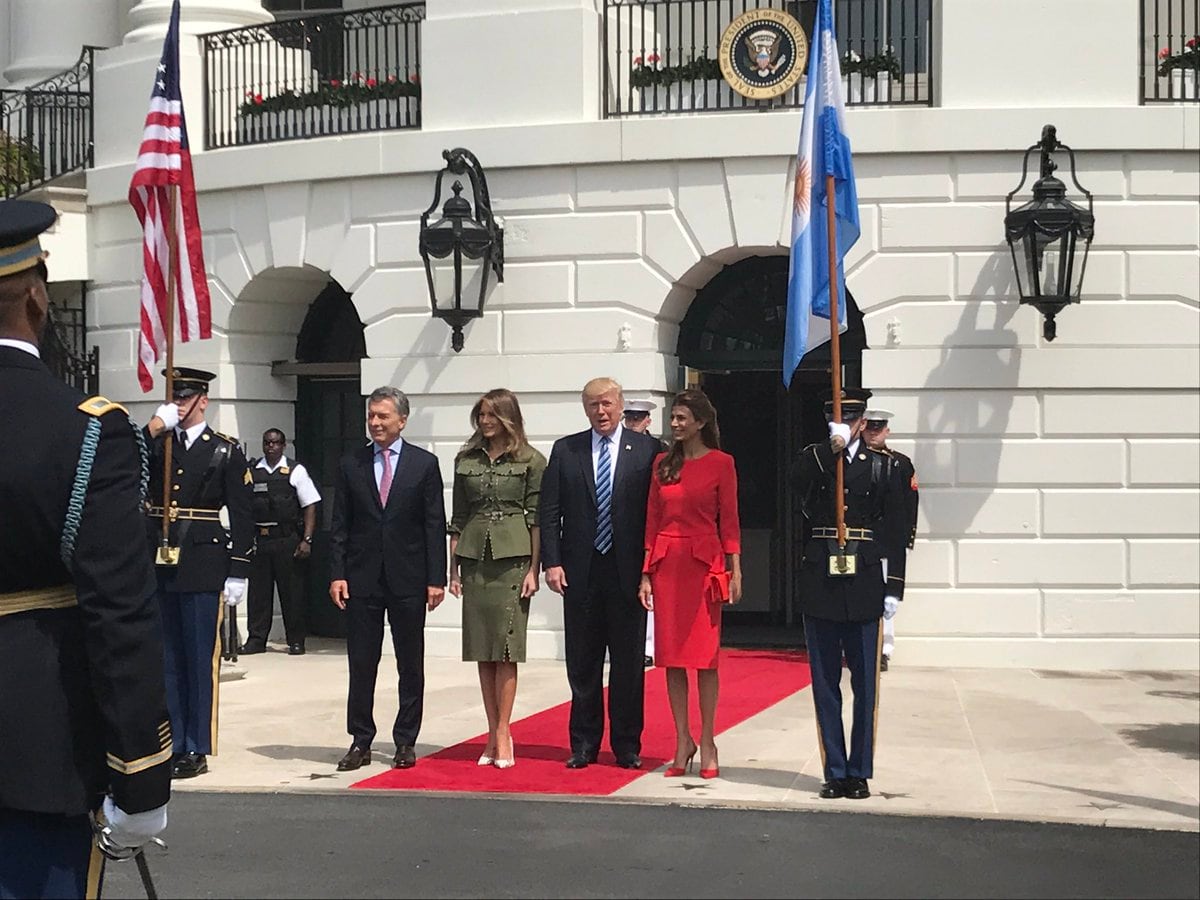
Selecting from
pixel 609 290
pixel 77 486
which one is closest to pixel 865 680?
pixel 77 486

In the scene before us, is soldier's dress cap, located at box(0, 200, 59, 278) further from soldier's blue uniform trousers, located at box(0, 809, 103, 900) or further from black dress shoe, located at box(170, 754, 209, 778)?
black dress shoe, located at box(170, 754, 209, 778)

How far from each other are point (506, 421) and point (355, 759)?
6.34ft

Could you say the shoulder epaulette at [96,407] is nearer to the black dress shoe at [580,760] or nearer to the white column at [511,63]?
the black dress shoe at [580,760]

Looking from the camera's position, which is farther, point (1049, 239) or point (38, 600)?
point (1049, 239)

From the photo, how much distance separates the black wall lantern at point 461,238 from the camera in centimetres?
1537

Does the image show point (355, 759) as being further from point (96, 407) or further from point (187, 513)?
point (96, 407)

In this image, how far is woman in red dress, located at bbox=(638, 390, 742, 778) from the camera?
31.7 ft

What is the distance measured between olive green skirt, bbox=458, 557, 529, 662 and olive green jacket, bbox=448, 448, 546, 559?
0.25 feet

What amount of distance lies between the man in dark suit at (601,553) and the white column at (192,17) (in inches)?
375

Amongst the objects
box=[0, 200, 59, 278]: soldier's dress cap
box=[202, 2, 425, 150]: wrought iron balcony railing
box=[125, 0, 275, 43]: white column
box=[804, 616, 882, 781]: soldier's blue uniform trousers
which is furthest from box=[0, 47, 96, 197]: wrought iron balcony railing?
box=[0, 200, 59, 278]: soldier's dress cap

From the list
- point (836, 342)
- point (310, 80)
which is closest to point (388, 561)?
point (836, 342)

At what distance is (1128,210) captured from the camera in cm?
1498

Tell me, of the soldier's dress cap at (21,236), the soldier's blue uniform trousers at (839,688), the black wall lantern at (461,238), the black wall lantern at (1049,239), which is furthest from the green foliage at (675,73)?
the soldier's dress cap at (21,236)

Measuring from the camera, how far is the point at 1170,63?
1523 cm
